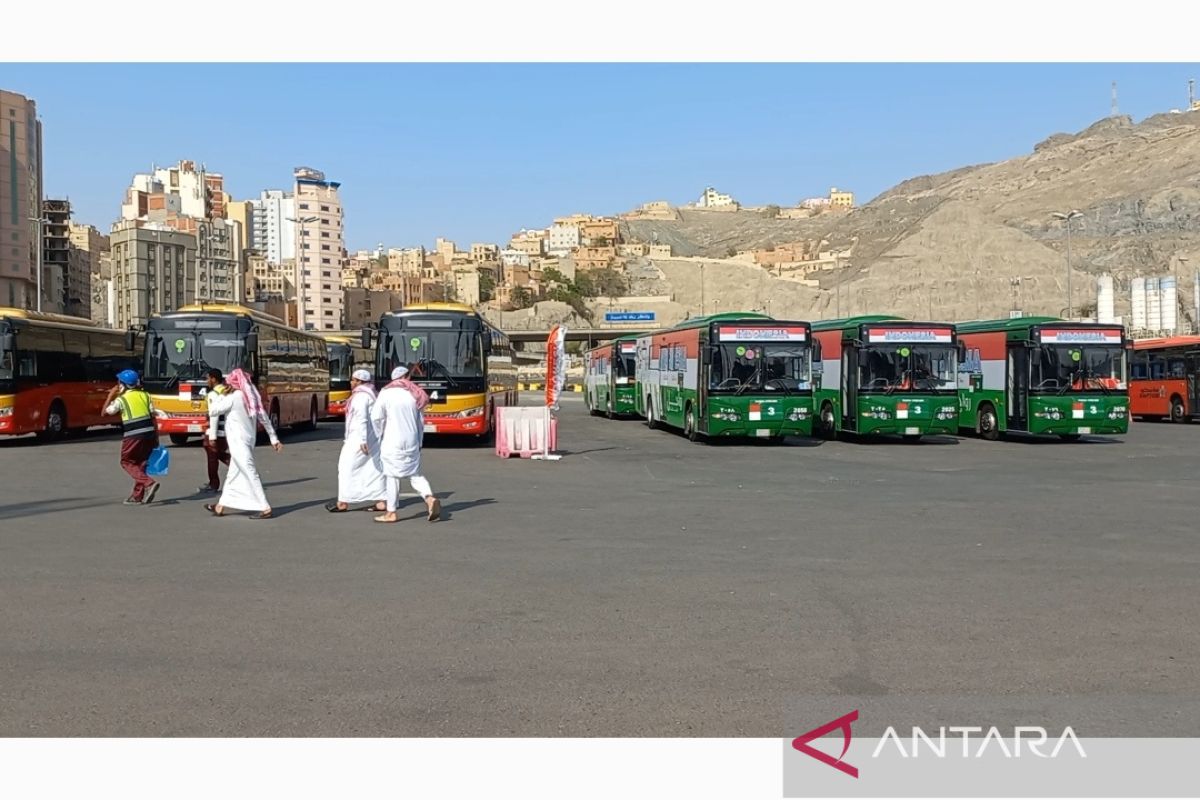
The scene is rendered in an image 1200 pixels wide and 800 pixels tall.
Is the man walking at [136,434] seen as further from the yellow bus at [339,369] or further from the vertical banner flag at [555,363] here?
the yellow bus at [339,369]

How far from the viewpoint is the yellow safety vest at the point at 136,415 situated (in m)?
13.9

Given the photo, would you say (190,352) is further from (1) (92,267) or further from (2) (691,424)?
(1) (92,267)

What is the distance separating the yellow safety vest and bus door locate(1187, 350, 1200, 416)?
3211cm

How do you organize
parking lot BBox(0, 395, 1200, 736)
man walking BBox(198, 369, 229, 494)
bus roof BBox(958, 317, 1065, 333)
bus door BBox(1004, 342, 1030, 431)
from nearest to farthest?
parking lot BBox(0, 395, 1200, 736), man walking BBox(198, 369, 229, 494), bus door BBox(1004, 342, 1030, 431), bus roof BBox(958, 317, 1065, 333)

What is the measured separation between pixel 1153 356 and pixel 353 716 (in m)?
37.9

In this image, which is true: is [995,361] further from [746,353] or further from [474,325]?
[474,325]

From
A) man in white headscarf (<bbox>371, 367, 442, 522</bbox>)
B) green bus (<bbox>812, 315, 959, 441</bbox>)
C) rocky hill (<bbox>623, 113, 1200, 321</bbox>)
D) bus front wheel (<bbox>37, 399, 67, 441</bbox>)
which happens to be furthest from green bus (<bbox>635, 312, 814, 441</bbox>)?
rocky hill (<bbox>623, 113, 1200, 321</bbox>)

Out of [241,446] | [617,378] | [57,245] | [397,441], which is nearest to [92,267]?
[57,245]

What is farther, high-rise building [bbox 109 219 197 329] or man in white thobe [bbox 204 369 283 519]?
high-rise building [bbox 109 219 197 329]

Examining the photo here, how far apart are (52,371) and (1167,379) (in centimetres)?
3322

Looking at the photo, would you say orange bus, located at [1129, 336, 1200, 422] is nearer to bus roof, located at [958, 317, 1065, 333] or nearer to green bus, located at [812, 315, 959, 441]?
bus roof, located at [958, 317, 1065, 333]

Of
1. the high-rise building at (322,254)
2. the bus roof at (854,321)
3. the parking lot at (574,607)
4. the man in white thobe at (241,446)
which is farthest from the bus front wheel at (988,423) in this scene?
the high-rise building at (322,254)

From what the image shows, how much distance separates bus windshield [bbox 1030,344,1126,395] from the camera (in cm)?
2644

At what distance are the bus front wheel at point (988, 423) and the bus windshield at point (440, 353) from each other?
42.6 feet
